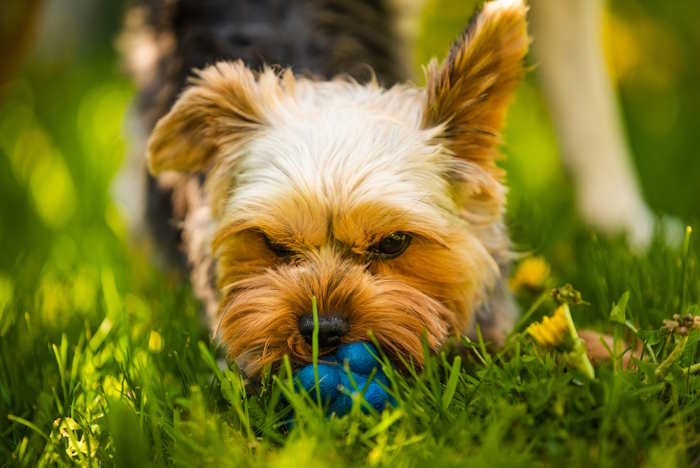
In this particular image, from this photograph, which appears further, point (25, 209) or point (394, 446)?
point (25, 209)

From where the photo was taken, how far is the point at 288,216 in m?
2.28

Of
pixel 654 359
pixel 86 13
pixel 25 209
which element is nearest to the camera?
pixel 654 359

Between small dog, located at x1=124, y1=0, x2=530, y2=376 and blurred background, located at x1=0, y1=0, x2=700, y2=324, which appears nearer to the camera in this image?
small dog, located at x1=124, y1=0, x2=530, y2=376

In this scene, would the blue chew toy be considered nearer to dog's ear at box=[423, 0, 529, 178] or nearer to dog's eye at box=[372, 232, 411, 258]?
dog's eye at box=[372, 232, 411, 258]

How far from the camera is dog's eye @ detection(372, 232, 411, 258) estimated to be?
→ 2.30m

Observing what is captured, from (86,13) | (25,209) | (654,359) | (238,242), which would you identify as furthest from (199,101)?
(86,13)

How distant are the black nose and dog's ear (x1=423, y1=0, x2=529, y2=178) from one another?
2.28 feet

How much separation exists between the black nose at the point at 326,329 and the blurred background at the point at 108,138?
110 cm

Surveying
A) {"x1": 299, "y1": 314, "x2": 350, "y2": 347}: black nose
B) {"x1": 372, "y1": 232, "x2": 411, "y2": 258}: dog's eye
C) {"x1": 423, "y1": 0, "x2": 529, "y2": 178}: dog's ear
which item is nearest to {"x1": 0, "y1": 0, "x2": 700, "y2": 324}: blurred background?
{"x1": 423, "y1": 0, "x2": 529, "y2": 178}: dog's ear

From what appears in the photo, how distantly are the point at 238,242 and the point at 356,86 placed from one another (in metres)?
0.71

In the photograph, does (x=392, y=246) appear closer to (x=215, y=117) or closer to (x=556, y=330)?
(x=556, y=330)

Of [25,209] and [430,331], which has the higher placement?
[430,331]

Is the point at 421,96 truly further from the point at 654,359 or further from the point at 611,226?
the point at 611,226

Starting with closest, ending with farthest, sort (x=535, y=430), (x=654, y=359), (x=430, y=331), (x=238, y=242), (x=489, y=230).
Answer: (x=535, y=430) < (x=654, y=359) < (x=430, y=331) < (x=238, y=242) < (x=489, y=230)
